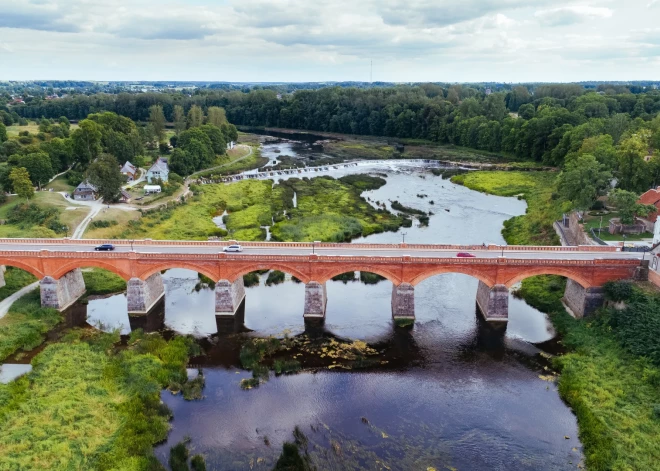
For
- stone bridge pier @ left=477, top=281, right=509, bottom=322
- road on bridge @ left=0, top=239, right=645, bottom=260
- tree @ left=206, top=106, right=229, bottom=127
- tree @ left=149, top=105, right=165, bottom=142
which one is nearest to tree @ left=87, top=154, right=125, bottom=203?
road on bridge @ left=0, top=239, right=645, bottom=260

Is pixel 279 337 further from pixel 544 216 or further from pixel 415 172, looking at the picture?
pixel 415 172

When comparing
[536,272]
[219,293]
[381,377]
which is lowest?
[381,377]

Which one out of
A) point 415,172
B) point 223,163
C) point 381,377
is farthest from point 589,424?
point 223,163

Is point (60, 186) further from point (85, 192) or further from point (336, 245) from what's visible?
point (336, 245)

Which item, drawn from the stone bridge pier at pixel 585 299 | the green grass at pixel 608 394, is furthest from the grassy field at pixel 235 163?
the green grass at pixel 608 394

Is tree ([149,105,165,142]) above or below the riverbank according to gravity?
above

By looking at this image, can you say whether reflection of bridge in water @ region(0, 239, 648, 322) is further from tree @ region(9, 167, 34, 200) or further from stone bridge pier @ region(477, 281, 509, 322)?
tree @ region(9, 167, 34, 200)

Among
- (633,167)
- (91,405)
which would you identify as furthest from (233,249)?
(633,167)
